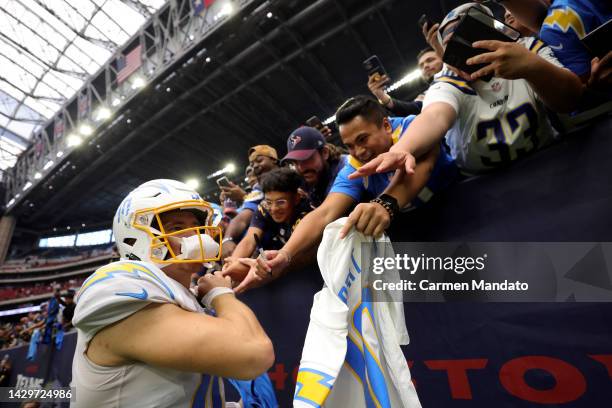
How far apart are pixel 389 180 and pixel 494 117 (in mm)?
540

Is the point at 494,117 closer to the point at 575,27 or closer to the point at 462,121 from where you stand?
the point at 462,121

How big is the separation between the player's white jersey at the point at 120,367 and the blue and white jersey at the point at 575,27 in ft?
5.65

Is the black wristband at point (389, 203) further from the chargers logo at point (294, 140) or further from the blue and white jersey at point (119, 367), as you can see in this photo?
the chargers logo at point (294, 140)

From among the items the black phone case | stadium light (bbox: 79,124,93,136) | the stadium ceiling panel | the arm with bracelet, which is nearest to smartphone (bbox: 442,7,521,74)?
the black phone case

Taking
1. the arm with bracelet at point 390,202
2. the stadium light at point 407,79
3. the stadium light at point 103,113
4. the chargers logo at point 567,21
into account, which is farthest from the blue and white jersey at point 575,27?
the stadium light at point 103,113

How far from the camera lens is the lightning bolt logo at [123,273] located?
95 centimetres

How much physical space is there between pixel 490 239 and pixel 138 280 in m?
1.33

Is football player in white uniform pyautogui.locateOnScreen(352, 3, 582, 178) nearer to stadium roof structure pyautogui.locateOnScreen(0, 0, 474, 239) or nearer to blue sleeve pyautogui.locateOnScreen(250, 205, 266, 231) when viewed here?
blue sleeve pyautogui.locateOnScreen(250, 205, 266, 231)

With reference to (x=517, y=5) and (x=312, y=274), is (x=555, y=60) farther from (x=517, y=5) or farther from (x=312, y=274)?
(x=312, y=274)

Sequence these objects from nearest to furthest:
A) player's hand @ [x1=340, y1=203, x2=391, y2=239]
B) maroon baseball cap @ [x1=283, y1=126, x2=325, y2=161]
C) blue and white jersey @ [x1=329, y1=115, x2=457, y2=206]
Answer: player's hand @ [x1=340, y1=203, x2=391, y2=239] → blue and white jersey @ [x1=329, y1=115, x2=457, y2=206] → maroon baseball cap @ [x1=283, y1=126, x2=325, y2=161]

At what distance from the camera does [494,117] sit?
4.30 ft

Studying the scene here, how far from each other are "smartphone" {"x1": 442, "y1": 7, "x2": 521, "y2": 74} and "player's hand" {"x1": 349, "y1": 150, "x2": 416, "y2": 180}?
0.40m

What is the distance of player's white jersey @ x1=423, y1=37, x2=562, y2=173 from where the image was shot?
1.26 metres

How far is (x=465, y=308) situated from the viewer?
1274 millimetres
